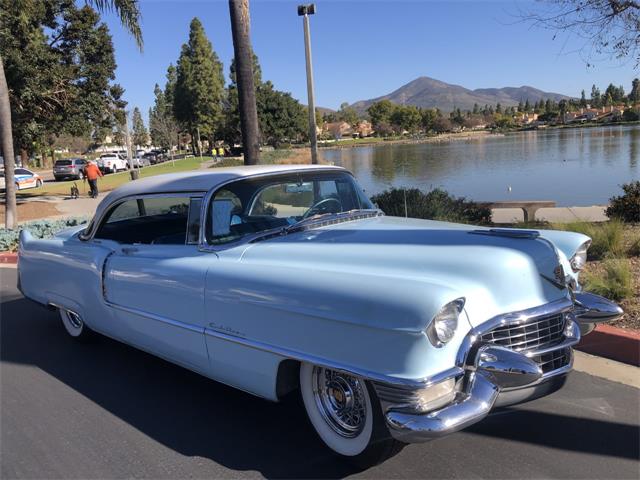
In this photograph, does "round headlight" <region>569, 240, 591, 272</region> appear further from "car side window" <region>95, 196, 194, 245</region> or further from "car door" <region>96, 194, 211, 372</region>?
"car side window" <region>95, 196, 194, 245</region>

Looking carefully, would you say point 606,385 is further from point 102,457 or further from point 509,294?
point 102,457

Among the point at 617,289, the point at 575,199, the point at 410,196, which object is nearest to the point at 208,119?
the point at 575,199

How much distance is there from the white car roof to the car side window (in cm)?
8

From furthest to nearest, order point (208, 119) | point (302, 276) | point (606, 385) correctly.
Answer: point (208, 119), point (606, 385), point (302, 276)

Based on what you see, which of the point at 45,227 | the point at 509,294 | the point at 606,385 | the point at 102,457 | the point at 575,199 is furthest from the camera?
the point at 575,199

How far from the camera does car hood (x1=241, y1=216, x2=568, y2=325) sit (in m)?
2.67

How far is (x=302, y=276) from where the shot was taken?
2.96 metres

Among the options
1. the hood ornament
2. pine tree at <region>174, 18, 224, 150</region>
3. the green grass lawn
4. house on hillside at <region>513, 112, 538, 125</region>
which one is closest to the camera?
the hood ornament

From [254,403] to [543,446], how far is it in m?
1.92

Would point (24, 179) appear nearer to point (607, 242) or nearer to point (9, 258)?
point (9, 258)

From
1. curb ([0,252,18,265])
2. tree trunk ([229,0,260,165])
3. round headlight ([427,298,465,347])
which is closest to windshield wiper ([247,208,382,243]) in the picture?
round headlight ([427,298,465,347])

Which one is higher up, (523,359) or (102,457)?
(523,359)

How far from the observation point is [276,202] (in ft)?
13.3

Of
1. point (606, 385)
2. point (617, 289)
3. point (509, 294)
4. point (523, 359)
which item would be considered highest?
point (509, 294)
